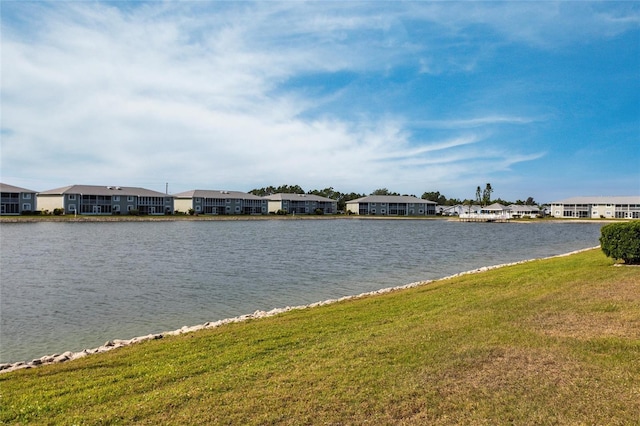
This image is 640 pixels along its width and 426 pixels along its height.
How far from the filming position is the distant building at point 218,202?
352 feet

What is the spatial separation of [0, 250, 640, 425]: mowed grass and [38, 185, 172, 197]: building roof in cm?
9321

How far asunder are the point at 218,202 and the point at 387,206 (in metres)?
54.1

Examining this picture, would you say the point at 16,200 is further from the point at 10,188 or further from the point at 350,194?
the point at 350,194

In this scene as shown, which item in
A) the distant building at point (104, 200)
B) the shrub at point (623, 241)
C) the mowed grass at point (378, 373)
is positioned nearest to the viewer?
the mowed grass at point (378, 373)

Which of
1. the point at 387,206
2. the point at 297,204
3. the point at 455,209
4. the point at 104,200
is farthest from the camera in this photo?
the point at 455,209

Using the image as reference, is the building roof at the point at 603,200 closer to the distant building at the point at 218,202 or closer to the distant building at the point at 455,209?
the distant building at the point at 455,209

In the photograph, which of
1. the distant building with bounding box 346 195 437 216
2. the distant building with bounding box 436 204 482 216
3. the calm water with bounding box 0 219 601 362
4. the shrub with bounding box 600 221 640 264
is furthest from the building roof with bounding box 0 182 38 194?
the distant building with bounding box 436 204 482 216

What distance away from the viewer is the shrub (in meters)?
14.6

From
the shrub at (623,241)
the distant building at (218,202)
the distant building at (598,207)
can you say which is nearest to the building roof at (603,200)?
the distant building at (598,207)

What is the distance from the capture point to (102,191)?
9362 cm

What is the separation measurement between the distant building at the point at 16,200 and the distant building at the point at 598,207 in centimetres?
14123

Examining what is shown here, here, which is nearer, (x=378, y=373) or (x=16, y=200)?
(x=378, y=373)

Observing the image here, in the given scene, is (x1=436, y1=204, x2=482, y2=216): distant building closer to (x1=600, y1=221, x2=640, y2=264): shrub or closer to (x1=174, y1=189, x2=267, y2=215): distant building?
(x1=174, y1=189, x2=267, y2=215): distant building

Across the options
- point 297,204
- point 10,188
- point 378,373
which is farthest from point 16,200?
point 378,373
